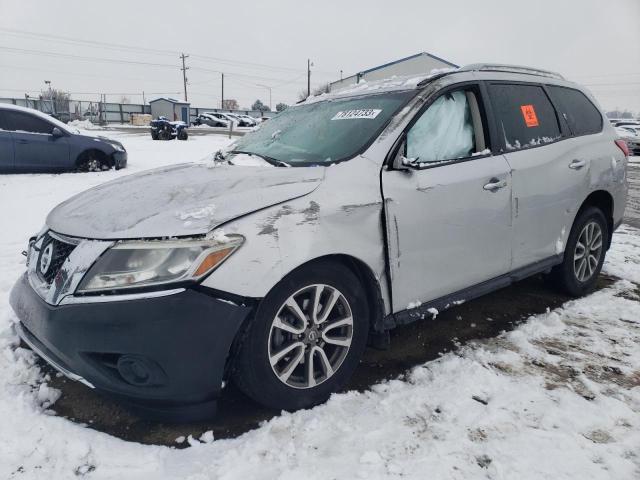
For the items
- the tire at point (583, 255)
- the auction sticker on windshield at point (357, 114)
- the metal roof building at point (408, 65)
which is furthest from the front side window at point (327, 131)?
the metal roof building at point (408, 65)

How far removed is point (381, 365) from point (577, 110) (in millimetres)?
2762

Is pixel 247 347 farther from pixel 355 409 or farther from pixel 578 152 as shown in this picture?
pixel 578 152

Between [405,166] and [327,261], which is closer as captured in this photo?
[327,261]

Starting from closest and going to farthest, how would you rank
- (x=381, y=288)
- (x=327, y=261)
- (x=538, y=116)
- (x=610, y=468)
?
(x=610, y=468)
(x=327, y=261)
(x=381, y=288)
(x=538, y=116)

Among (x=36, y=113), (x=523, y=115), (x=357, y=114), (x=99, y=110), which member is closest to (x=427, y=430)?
(x=357, y=114)

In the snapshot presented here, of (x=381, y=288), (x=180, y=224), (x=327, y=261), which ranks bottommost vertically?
(x=381, y=288)

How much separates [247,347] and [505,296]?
272cm

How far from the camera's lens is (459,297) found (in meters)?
2.86

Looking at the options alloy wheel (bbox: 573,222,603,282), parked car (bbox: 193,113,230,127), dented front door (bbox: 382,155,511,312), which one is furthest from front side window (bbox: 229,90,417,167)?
parked car (bbox: 193,113,230,127)

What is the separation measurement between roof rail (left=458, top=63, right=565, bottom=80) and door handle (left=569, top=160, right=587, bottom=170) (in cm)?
77

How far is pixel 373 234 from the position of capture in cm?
239

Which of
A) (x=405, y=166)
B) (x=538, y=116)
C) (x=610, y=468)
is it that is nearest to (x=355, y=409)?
(x=610, y=468)

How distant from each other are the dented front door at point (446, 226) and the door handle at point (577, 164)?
2.80 feet

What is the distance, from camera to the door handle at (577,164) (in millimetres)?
3547
